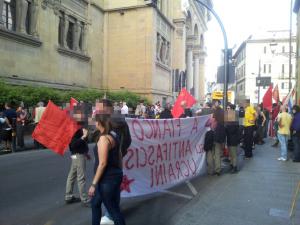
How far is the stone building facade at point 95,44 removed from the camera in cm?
2395

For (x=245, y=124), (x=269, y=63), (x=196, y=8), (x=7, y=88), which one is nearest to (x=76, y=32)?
(x=7, y=88)

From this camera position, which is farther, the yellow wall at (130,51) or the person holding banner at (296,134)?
the yellow wall at (130,51)

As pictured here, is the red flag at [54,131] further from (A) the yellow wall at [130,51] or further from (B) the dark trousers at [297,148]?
(A) the yellow wall at [130,51]

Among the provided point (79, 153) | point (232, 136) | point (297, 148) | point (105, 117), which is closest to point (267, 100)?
point (297, 148)

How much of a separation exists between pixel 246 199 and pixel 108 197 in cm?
369

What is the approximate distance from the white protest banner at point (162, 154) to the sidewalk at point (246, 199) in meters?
0.54

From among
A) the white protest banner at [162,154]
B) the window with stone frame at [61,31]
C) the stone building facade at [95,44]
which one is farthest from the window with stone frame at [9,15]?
the white protest banner at [162,154]

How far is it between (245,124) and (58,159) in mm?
6145

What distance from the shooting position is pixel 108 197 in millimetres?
4777

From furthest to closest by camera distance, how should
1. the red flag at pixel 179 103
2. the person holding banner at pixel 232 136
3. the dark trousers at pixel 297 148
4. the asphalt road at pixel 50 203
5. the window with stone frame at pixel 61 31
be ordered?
the window with stone frame at pixel 61 31 < the red flag at pixel 179 103 < the dark trousers at pixel 297 148 < the person holding banner at pixel 232 136 < the asphalt road at pixel 50 203

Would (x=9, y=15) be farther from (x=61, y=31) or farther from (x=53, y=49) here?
(x=61, y=31)

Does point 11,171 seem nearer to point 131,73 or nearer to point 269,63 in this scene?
point 131,73

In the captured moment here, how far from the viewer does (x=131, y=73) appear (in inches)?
1523

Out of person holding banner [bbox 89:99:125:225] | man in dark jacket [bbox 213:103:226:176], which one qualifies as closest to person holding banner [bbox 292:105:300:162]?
man in dark jacket [bbox 213:103:226:176]
